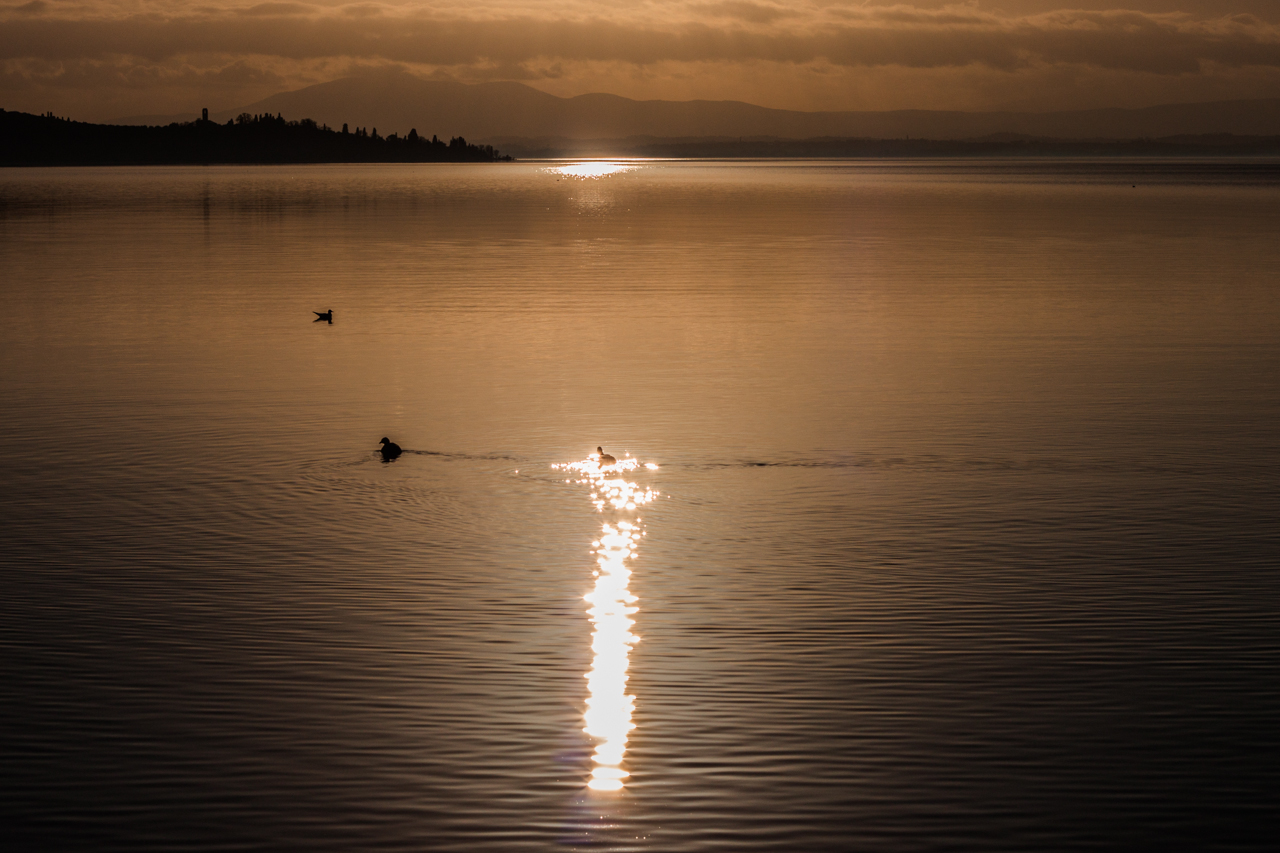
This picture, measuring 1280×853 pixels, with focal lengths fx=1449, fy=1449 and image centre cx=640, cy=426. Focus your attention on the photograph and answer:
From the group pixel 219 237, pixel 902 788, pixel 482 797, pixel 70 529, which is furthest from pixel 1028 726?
pixel 219 237

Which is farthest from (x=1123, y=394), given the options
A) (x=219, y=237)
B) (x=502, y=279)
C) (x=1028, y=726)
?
(x=219, y=237)

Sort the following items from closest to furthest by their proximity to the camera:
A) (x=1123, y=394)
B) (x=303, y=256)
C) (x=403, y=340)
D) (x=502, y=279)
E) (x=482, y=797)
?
(x=482, y=797) < (x=1123, y=394) < (x=403, y=340) < (x=502, y=279) < (x=303, y=256)

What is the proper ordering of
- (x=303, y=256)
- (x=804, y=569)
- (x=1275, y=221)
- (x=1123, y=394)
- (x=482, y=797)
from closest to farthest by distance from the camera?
(x=482, y=797), (x=804, y=569), (x=1123, y=394), (x=303, y=256), (x=1275, y=221)

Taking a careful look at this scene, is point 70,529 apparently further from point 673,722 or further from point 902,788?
point 902,788

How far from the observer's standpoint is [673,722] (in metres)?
Answer: 14.9

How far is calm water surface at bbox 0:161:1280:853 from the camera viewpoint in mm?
13398

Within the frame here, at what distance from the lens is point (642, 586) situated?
19.6 meters

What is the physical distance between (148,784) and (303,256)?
6815 cm

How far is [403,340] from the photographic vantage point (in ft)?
147

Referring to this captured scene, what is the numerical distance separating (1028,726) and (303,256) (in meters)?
69.2

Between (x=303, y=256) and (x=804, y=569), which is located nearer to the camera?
(x=804, y=569)

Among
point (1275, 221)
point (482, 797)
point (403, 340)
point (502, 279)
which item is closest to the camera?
point (482, 797)

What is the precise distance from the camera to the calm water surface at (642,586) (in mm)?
13398

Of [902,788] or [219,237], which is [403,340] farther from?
[219,237]
